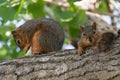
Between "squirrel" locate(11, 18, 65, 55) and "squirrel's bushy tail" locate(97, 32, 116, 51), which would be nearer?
"squirrel's bushy tail" locate(97, 32, 116, 51)

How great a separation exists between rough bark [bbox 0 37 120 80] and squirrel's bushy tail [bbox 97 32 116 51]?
43mm

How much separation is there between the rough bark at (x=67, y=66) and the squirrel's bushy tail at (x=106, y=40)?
43mm

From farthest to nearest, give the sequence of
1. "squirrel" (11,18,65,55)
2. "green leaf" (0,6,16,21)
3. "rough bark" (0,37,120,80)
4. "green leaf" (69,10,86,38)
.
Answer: "green leaf" (69,10,86,38) < "squirrel" (11,18,65,55) < "green leaf" (0,6,16,21) < "rough bark" (0,37,120,80)

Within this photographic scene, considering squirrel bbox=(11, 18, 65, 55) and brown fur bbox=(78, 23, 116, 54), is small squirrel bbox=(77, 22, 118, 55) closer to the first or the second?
brown fur bbox=(78, 23, 116, 54)

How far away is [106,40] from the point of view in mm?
3488

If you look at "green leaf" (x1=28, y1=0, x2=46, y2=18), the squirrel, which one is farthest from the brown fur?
"green leaf" (x1=28, y1=0, x2=46, y2=18)

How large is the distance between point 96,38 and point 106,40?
15.5 inches

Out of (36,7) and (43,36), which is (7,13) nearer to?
(43,36)

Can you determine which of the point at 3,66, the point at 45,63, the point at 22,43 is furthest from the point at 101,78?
the point at 22,43

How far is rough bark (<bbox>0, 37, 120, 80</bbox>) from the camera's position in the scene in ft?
11.4

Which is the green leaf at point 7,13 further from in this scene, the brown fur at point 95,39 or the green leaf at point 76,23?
the green leaf at point 76,23

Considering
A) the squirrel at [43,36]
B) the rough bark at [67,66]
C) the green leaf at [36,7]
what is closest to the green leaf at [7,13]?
the squirrel at [43,36]

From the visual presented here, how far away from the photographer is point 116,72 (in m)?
3.38

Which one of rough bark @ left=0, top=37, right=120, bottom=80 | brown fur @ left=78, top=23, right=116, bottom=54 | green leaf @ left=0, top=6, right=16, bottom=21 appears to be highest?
green leaf @ left=0, top=6, right=16, bottom=21
